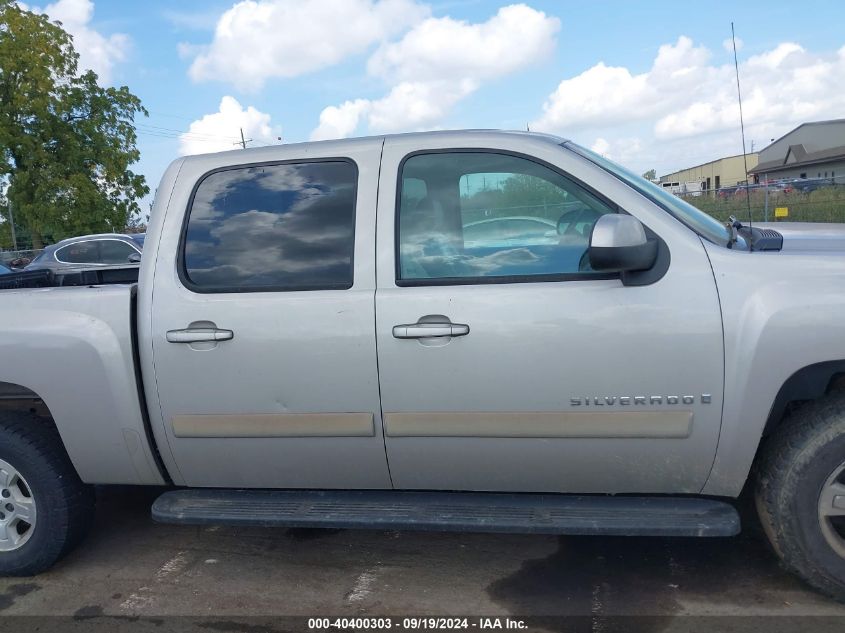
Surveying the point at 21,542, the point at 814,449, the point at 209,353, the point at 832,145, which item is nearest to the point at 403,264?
the point at 209,353

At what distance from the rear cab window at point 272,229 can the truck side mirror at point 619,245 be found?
105 cm

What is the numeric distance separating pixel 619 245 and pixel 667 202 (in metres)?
0.70

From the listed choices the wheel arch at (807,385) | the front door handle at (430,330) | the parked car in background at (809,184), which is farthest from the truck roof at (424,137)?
the parked car in background at (809,184)

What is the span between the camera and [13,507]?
3555 mm

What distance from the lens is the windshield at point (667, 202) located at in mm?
3096

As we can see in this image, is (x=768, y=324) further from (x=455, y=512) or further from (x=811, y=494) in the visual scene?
(x=455, y=512)

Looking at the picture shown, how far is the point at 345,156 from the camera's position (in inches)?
130

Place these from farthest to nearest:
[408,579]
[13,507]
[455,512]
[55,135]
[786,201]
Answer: [55,135], [786,201], [13,507], [408,579], [455,512]

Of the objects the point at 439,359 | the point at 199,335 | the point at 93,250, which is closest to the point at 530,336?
the point at 439,359

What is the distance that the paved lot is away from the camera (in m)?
3.11

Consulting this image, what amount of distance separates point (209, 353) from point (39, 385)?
0.87m

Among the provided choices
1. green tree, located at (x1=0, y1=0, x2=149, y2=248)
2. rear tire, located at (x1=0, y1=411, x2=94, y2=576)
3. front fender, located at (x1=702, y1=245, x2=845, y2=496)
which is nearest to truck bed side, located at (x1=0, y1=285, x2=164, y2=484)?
rear tire, located at (x1=0, y1=411, x2=94, y2=576)

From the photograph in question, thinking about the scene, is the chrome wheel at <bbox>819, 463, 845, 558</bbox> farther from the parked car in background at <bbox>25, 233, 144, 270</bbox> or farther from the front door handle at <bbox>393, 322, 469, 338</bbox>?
the parked car in background at <bbox>25, 233, 144, 270</bbox>

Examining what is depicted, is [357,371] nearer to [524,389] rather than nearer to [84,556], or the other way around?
[524,389]
